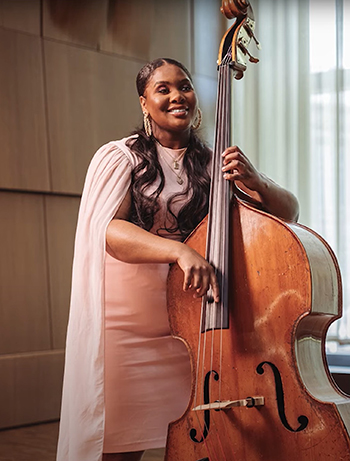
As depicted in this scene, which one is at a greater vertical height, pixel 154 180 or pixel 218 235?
pixel 154 180

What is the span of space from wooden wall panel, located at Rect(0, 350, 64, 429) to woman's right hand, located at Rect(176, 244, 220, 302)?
2.08m

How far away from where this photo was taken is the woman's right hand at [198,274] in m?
1.49

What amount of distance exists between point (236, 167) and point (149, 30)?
2.62m

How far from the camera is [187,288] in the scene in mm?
1505

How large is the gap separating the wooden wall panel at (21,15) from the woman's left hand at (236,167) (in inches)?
87.5

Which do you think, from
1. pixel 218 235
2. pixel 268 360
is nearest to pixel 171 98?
pixel 218 235

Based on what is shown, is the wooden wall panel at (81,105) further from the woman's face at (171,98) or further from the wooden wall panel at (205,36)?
the woman's face at (171,98)

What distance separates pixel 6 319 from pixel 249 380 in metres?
2.16

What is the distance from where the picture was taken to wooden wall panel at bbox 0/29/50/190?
3.31 metres

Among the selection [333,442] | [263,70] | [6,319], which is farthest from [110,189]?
[263,70]

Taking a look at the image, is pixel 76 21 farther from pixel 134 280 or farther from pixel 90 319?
pixel 90 319

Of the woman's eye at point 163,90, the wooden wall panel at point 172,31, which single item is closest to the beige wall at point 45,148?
the wooden wall panel at point 172,31

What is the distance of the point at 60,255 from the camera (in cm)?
352

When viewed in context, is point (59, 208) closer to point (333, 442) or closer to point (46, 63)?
point (46, 63)
